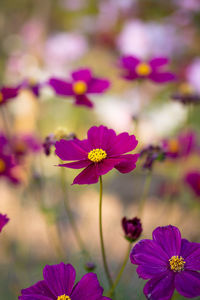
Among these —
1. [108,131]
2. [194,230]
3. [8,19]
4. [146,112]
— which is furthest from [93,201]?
[8,19]

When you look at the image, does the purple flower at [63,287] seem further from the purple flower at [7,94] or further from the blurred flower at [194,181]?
the blurred flower at [194,181]

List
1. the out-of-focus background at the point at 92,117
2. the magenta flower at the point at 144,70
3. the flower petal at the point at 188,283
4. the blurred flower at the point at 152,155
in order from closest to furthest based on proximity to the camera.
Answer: the flower petal at the point at 188,283
the blurred flower at the point at 152,155
the magenta flower at the point at 144,70
the out-of-focus background at the point at 92,117

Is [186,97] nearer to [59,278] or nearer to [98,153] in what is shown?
[98,153]

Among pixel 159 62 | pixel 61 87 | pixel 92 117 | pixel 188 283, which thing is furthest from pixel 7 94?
pixel 92 117

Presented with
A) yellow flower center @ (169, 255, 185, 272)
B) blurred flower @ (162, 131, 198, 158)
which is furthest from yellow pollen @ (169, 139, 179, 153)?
yellow flower center @ (169, 255, 185, 272)

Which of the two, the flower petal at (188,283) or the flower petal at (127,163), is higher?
the flower petal at (127,163)

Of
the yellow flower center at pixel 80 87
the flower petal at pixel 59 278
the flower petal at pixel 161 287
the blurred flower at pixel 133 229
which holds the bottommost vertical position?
the flower petal at pixel 161 287

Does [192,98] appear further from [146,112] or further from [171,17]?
[171,17]

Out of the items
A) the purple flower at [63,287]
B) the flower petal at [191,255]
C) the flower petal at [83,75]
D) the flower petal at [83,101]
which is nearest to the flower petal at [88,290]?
the purple flower at [63,287]

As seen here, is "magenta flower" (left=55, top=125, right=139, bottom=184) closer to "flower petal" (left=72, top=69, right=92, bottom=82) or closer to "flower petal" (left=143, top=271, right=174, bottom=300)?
"flower petal" (left=143, top=271, right=174, bottom=300)
